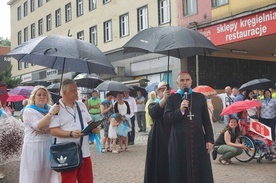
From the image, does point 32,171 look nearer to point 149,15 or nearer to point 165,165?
→ point 165,165

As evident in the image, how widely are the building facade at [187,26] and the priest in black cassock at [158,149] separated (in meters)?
11.1

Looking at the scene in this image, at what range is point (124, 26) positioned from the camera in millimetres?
25266

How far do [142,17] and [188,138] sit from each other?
777 inches

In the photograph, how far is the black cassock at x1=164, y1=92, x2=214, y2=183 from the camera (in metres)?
4.73

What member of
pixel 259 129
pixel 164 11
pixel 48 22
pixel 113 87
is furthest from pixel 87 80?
pixel 48 22

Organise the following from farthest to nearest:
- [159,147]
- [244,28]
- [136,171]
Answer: [244,28] < [136,171] < [159,147]

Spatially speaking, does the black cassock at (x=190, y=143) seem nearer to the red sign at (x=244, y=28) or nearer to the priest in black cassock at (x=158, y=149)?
the priest in black cassock at (x=158, y=149)

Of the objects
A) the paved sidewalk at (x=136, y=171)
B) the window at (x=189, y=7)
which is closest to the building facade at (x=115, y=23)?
the window at (x=189, y=7)

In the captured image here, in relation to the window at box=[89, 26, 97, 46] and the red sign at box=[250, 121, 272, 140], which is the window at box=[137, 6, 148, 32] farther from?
the red sign at box=[250, 121, 272, 140]

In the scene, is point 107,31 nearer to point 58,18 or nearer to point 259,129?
point 58,18

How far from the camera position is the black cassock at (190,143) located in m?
4.73

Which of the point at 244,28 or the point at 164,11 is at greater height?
the point at 164,11

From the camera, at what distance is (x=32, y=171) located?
4922 millimetres

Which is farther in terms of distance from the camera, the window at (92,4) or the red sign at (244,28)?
the window at (92,4)
